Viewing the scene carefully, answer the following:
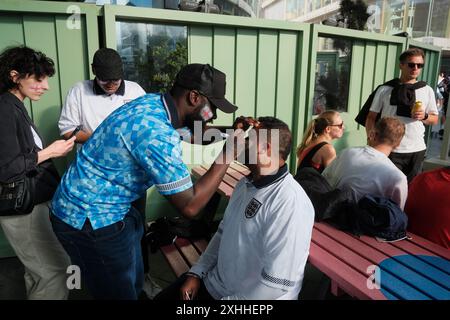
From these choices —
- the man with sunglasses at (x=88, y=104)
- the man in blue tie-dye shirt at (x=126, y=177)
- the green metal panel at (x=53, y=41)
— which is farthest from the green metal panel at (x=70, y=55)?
the man in blue tie-dye shirt at (x=126, y=177)

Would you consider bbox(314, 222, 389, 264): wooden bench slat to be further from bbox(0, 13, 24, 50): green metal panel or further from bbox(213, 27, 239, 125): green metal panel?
bbox(0, 13, 24, 50): green metal panel

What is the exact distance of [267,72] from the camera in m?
4.29

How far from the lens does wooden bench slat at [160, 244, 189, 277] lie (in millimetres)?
2315

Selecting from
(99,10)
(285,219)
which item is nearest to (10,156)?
(285,219)

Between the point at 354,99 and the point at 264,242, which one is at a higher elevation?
the point at 354,99

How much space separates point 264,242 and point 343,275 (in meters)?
0.46

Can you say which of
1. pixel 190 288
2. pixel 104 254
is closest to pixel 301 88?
pixel 190 288

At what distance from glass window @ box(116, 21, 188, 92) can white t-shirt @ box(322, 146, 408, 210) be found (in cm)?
223

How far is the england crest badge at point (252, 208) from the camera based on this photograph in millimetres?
1728

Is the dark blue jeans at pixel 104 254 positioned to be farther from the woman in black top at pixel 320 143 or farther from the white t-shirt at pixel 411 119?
the white t-shirt at pixel 411 119

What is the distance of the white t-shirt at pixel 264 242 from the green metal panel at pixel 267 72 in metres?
2.59

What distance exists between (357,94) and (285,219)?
169 inches

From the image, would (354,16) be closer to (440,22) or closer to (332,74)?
(332,74)

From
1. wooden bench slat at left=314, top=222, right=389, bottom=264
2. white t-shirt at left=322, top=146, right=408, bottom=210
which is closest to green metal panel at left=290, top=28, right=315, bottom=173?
white t-shirt at left=322, top=146, right=408, bottom=210
